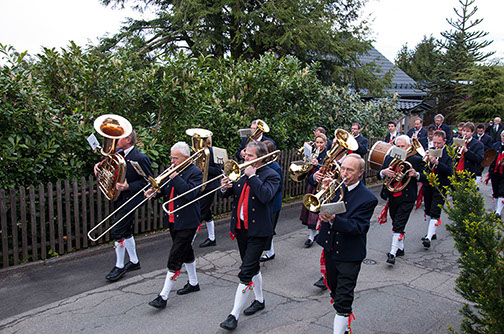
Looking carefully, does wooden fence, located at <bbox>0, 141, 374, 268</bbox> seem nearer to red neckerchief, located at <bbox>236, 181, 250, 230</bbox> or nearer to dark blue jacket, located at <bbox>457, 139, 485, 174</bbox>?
red neckerchief, located at <bbox>236, 181, 250, 230</bbox>

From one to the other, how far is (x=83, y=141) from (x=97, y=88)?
1.06 metres

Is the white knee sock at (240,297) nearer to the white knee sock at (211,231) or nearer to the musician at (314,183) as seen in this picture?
the musician at (314,183)

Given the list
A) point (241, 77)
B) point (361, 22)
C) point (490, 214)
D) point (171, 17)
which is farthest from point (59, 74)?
point (361, 22)

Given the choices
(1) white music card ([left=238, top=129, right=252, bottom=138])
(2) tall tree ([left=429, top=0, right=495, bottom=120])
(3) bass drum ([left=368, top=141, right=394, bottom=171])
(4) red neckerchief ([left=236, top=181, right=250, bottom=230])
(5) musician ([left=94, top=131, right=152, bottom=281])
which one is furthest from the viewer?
(2) tall tree ([left=429, top=0, right=495, bottom=120])

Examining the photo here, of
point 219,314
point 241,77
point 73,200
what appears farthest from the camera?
point 241,77

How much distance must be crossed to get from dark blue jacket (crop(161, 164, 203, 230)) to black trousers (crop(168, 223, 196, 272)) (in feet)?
0.25

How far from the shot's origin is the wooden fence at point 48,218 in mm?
6086

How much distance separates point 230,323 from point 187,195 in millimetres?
1574

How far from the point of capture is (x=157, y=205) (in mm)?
8094

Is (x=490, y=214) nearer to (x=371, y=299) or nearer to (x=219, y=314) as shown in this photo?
(x=371, y=299)

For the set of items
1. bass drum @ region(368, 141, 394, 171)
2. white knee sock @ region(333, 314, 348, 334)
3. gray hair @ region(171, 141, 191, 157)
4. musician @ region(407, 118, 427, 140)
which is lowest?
white knee sock @ region(333, 314, 348, 334)

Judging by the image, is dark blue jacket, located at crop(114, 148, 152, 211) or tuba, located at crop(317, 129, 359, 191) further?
tuba, located at crop(317, 129, 359, 191)

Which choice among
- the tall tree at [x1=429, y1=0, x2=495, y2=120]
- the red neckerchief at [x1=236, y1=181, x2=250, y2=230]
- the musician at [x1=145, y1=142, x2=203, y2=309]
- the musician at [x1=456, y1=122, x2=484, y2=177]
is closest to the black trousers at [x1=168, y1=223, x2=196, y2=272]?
the musician at [x1=145, y1=142, x2=203, y2=309]

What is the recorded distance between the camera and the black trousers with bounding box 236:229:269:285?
4.60 meters
